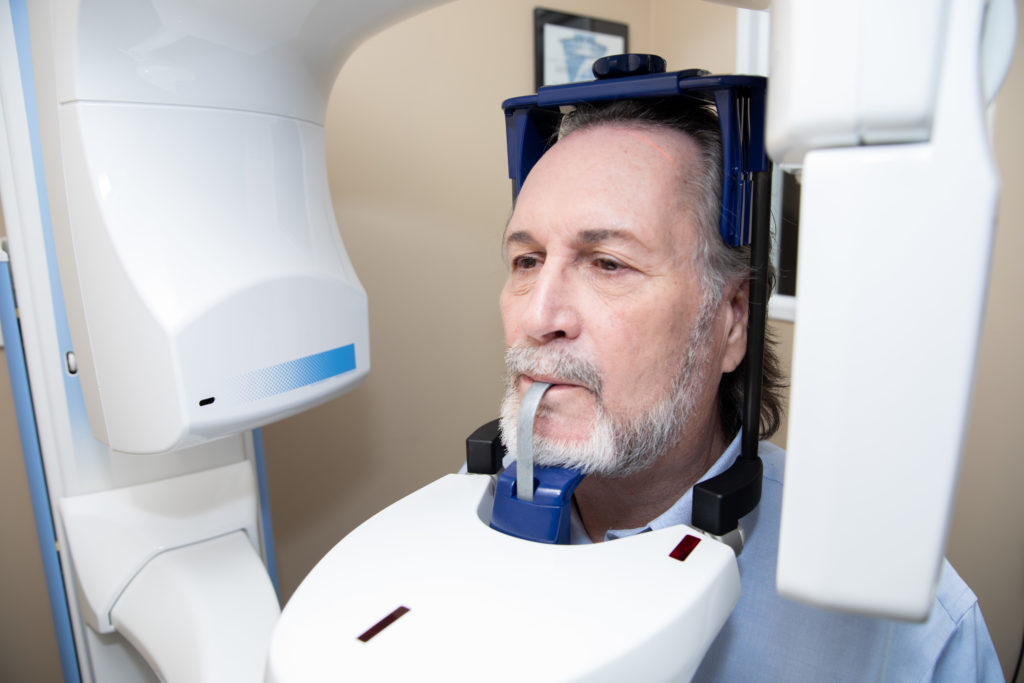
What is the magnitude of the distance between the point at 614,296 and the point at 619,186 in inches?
5.2

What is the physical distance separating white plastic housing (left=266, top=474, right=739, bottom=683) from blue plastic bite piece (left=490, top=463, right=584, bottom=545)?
0.04 metres

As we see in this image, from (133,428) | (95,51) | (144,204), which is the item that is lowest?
(133,428)

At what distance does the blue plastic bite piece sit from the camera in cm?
57

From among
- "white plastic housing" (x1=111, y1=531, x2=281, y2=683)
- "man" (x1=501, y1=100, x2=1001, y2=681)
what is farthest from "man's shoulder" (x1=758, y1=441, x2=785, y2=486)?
"white plastic housing" (x1=111, y1=531, x2=281, y2=683)

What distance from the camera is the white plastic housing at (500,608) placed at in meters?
0.39

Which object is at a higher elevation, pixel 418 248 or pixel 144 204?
pixel 144 204

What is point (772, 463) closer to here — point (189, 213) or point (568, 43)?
point (189, 213)

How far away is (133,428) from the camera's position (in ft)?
2.23

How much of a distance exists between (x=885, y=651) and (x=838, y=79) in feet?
1.99

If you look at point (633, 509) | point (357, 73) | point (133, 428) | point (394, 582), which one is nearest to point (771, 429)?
point (633, 509)

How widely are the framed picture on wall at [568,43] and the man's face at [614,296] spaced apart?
0.97 m

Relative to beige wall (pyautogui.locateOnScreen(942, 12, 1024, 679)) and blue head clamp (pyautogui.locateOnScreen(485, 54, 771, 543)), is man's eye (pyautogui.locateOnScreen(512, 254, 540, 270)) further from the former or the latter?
beige wall (pyautogui.locateOnScreen(942, 12, 1024, 679))

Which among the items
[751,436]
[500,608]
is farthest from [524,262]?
[500,608]

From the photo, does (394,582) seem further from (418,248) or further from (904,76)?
(418,248)
